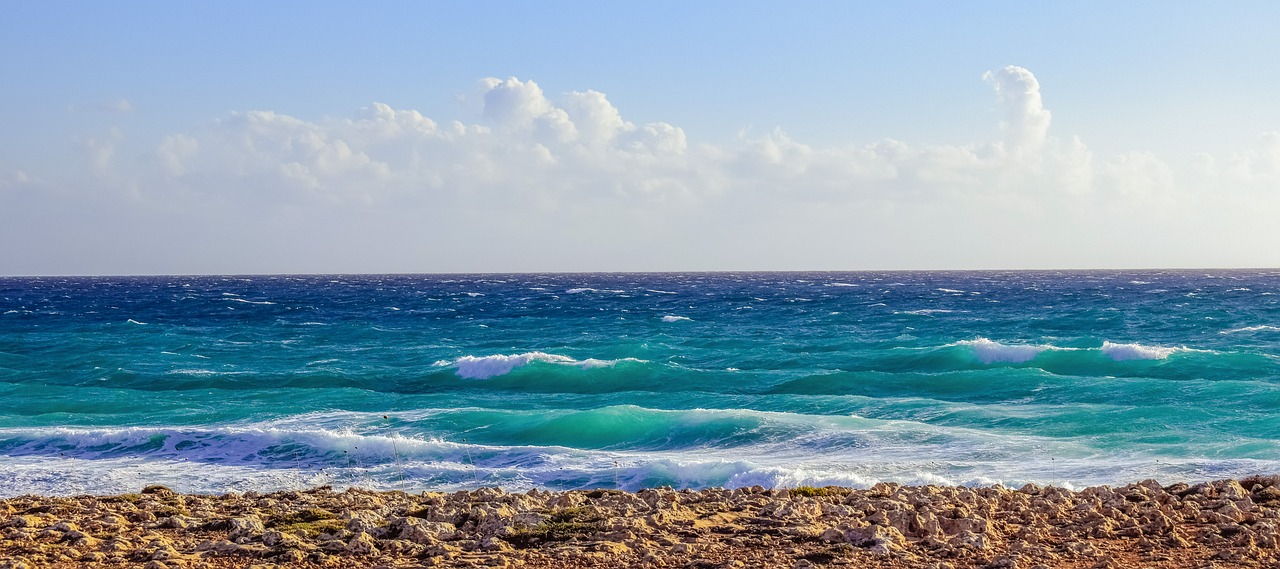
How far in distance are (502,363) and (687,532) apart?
2433cm

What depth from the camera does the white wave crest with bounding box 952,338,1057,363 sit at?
32.1 meters

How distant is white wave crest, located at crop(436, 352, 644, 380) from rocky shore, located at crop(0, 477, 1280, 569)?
21112 millimetres

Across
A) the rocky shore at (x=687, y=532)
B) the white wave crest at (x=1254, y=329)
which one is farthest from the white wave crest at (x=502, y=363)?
the white wave crest at (x=1254, y=329)

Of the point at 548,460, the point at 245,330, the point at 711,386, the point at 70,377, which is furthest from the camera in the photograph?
the point at 245,330

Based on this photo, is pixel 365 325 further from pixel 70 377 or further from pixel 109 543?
Answer: pixel 109 543

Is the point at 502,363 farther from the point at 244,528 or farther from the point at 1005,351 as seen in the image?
the point at 244,528

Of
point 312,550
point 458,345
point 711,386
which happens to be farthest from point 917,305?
point 312,550

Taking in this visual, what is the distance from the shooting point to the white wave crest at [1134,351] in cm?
3077

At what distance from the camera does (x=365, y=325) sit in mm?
48906

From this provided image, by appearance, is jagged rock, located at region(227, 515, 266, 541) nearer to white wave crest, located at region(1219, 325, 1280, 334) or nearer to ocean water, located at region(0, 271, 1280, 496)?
ocean water, located at region(0, 271, 1280, 496)

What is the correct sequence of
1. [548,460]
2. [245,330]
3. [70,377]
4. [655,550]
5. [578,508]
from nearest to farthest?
[655,550] → [578,508] → [548,460] → [70,377] → [245,330]

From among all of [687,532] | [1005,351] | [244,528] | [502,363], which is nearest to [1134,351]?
[1005,351]

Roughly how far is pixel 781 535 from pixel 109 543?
5264 mm

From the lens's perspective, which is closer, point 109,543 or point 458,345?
point 109,543
